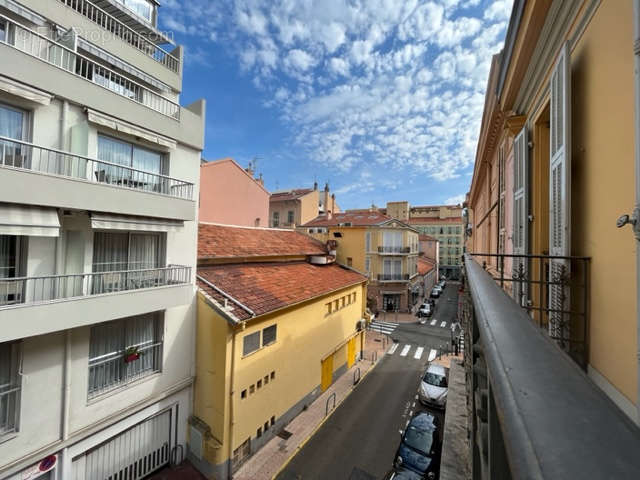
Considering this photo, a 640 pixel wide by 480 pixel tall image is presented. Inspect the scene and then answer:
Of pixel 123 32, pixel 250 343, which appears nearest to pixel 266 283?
pixel 250 343

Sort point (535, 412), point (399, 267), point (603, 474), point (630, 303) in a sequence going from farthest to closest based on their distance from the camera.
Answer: point (399, 267)
point (630, 303)
point (535, 412)
point (603, 474)

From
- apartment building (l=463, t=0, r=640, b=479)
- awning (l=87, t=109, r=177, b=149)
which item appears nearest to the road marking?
apartment building (l=463, t=0, r=640, b=479)

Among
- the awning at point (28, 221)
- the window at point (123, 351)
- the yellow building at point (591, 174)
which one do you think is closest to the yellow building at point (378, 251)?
the window at point (123, 351)

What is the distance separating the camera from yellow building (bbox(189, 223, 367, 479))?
7875mm

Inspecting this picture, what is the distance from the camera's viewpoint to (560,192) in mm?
2840

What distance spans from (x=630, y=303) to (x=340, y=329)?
12765 mm

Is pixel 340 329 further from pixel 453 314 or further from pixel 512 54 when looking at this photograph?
pixel 453 314

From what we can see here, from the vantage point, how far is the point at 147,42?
26.1ft

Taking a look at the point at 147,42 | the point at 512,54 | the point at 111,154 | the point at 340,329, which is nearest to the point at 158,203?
the point at 111,154

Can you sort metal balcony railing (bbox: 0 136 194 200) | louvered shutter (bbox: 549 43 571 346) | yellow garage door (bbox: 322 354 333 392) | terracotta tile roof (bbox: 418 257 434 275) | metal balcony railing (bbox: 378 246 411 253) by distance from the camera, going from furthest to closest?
1. terracotta tile roof (bbox: 418 257 434 275)
2. metal balcony railing (bbox: 378 246 411 253)
3. yellow garage door (bbox: 322 354 333 392)
4. metal balcony railing (bbox: 0 136 194 200)
5. louvered shutter (bbox: 549 43 571 346)

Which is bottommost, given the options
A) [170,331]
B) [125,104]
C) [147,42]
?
[170,331]

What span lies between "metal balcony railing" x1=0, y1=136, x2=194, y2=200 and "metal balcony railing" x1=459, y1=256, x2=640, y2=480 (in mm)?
6952

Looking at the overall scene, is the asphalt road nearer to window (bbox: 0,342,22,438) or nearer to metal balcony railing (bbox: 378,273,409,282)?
window (bbox: 0,342,22,438)

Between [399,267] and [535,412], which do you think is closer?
[535,412]
